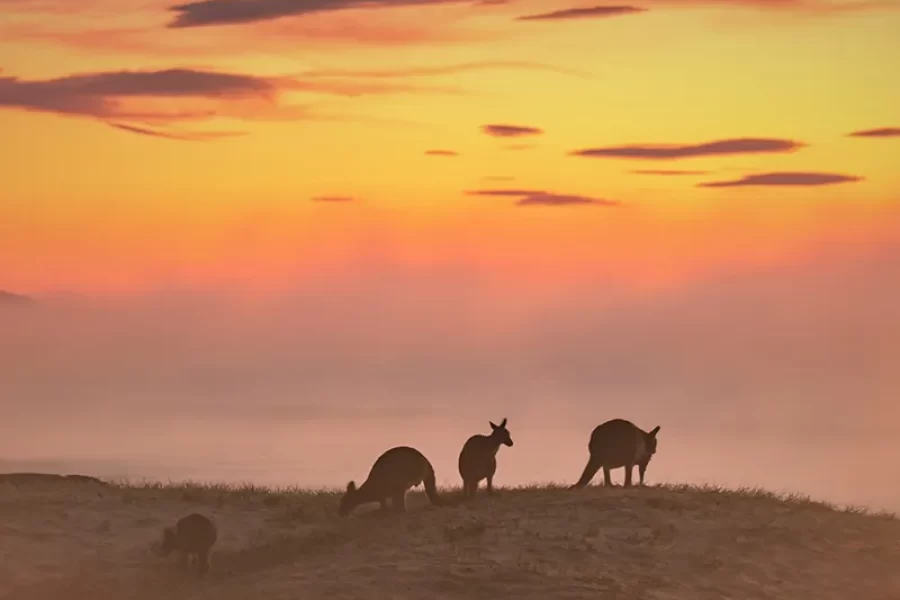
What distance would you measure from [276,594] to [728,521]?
878 centimetres

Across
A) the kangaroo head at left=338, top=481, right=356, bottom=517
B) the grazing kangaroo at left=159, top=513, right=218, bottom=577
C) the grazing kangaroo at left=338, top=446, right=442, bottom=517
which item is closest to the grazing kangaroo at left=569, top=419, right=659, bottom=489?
the grazing kangaroo at left=338, top=446, right=442, bottom=517

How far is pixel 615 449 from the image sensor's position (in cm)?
2983

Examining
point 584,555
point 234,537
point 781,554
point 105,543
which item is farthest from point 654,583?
point 105,543

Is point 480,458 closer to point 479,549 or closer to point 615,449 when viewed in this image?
point 615,449

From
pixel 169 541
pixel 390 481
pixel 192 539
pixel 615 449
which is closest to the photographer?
pixel 192 539

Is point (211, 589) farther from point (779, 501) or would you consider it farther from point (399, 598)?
point (779, 501)

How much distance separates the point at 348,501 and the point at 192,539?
13.7 feet

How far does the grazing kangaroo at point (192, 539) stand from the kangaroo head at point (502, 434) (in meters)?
6.52

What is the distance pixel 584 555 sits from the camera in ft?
76.1

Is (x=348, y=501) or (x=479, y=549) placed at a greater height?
(x=348, y=501)

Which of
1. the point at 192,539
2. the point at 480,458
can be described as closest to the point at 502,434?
the point at 480,458

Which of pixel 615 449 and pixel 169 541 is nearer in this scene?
pixel 169 541

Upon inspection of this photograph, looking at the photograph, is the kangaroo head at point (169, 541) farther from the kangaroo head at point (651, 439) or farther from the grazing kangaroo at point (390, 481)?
the kangaroo head at point (651, 439)

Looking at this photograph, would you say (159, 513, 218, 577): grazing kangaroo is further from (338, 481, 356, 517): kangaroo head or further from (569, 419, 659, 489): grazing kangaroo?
(569, 419, 659, 489): grazing kangaroo
